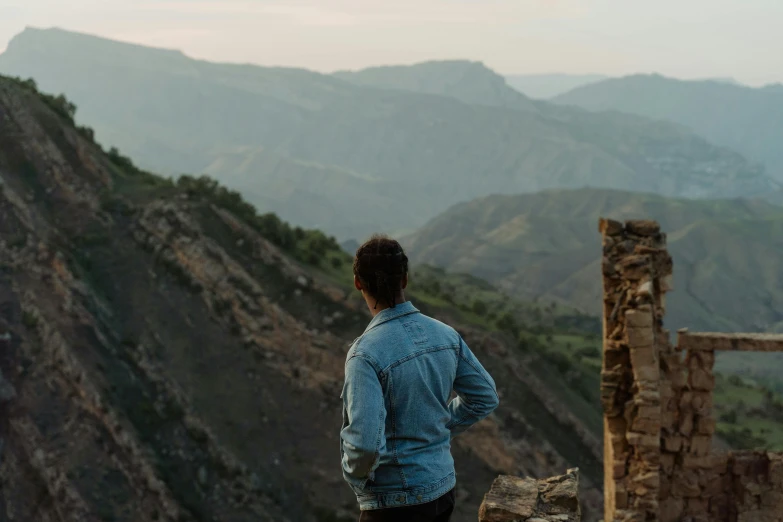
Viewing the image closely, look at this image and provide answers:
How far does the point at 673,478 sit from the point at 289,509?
9.38 meters

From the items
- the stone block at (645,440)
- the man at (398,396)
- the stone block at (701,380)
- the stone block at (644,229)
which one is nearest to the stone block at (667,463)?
Answer: the stone block at (645,440)

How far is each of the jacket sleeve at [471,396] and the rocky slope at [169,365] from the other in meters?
12.6

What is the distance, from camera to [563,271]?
80.2 meters

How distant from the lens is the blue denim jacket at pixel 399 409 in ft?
11.3

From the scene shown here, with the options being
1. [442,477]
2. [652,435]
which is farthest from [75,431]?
[442,477]

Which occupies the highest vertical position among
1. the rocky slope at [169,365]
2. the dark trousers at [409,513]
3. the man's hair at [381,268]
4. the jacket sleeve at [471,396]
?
the man's hair at [381,268]

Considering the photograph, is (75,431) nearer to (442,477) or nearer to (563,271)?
(442,477)

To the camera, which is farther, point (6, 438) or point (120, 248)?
point (120, 248)

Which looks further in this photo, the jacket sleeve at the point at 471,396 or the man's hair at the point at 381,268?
the jacket sleeve at the point at 471,396

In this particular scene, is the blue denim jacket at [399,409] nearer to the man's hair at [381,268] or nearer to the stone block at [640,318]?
the man's hair at [381,268]

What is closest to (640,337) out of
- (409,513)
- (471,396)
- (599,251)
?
(471,396)

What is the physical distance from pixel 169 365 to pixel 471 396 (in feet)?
48.5

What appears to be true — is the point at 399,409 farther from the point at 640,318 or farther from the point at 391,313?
the point at 640,318

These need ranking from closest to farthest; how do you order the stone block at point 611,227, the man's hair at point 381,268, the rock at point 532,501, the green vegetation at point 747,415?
1. the man's hair at point 381,268
2. the rock at point 532,501
3. the stone block at point 611,227
4. the green vegetation at point 747,415
